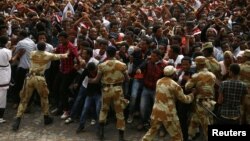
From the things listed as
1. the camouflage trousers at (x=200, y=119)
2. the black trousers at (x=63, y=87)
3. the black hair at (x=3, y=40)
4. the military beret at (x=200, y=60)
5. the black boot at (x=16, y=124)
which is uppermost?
the black hair at (x=3, y=40)

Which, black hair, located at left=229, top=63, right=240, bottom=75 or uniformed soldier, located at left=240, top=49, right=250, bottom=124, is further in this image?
uniformed soldier, located at left=240, top=49, right=250, bottom=124

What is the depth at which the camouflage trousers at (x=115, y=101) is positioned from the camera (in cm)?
973

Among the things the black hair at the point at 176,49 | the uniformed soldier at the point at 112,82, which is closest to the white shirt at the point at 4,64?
the uniformed soldier at the point at 112,82

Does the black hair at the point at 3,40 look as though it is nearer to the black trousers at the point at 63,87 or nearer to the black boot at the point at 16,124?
the black trousers at the point at 63,87

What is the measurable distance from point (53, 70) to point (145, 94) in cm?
292

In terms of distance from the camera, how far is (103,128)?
1012cm

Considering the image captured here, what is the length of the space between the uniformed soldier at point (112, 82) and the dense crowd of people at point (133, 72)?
2 centimetres

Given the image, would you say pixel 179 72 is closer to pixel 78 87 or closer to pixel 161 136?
pixel 161 136

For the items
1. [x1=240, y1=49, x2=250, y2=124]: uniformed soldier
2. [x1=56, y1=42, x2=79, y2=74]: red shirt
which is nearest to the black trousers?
[x1=56, y1=42, x2=79, y2=74]: red shirt

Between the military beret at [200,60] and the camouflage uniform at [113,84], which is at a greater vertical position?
the military beret at [200,60]

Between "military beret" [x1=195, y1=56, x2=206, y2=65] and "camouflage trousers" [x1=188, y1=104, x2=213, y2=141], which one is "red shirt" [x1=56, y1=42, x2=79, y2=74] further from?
"camouflage trousers" [x1=188, y1=104, x2=213, y2=141]

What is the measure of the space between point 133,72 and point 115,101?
123 cm

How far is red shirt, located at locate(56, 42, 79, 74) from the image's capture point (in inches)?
431

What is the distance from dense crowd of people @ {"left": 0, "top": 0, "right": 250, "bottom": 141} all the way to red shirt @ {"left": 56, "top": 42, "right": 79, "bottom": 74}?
25 mm
